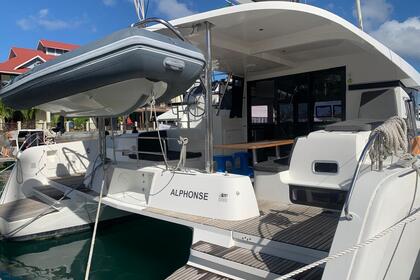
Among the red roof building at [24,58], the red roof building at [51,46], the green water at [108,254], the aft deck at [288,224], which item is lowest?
the green water at [108,254]

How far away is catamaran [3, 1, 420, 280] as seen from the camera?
2.43 metres

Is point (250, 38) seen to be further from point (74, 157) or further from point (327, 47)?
point (74, 157)

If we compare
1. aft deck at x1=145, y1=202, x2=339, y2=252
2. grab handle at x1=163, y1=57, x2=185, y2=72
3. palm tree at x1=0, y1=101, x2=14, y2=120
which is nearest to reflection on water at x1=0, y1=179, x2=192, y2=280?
aft deck at x1=145, y1=202, x2=339, y2=252

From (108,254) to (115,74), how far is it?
2.90 meters

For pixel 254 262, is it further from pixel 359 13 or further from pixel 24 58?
pixel 24 58

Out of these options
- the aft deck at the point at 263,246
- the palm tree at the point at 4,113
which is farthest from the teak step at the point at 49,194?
the palm tree at the point at 4,113

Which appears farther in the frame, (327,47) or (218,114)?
(218,114)

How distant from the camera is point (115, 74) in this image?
11.2ft

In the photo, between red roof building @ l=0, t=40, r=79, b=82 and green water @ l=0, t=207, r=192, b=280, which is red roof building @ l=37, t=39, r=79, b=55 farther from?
green water @ l=0, t=207, r=192, b=280

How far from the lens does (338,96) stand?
6.31 m

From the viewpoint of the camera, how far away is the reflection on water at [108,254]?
4.60 m

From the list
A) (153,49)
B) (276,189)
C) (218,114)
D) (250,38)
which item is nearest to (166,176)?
(276,189)

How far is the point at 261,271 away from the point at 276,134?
449cm

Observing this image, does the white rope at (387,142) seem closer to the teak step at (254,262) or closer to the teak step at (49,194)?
the teak step at (254,262)
